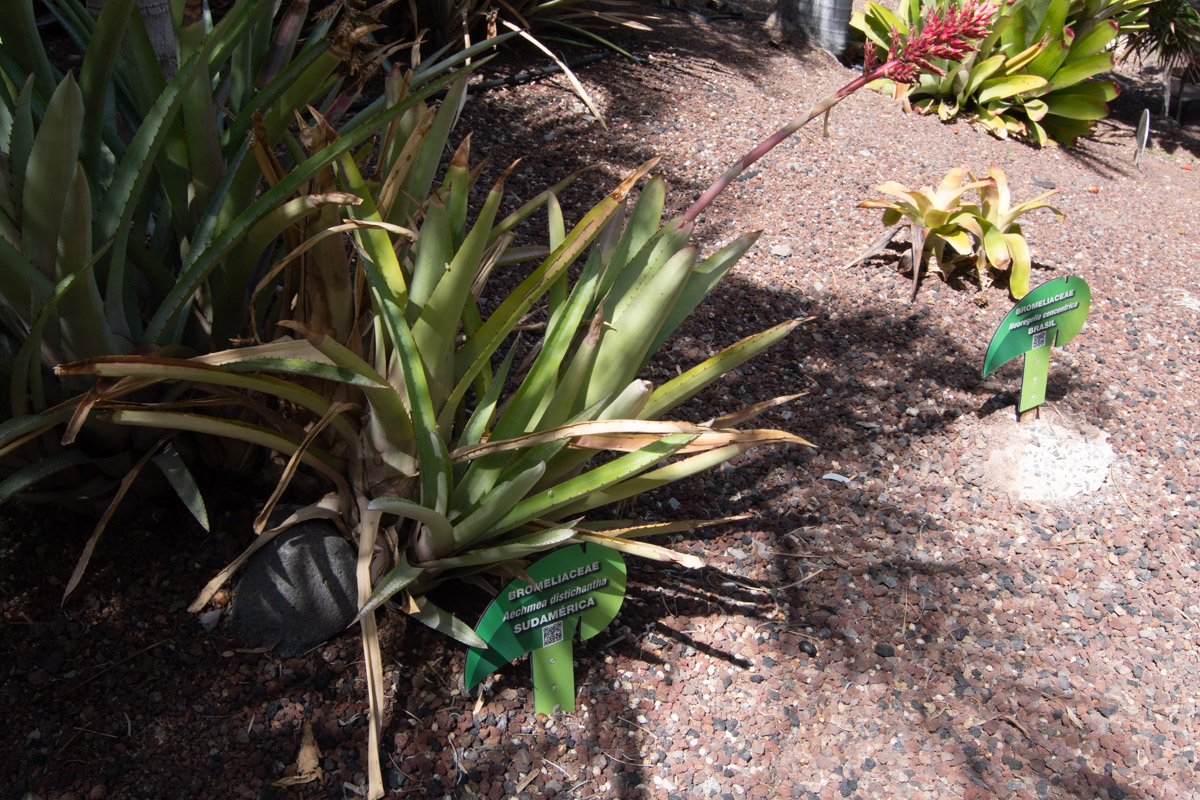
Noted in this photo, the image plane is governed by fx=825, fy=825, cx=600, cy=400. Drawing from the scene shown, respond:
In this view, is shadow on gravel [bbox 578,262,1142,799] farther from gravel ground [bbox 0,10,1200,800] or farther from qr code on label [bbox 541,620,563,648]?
qr code on label [bbox 541,620,563,648]

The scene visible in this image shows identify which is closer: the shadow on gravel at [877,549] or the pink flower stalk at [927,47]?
the pink flower stalk at [927,47]

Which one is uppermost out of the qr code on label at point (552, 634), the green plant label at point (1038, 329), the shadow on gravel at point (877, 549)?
the green plant label at point (1038, 329)

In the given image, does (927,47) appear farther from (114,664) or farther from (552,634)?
(114,664)

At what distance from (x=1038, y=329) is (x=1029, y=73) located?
2475mm

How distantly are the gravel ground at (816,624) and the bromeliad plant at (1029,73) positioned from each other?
58.7 inches

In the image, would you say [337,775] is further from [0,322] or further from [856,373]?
[856,373]

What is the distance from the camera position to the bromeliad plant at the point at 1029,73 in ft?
12.1

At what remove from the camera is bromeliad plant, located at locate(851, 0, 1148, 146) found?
3.70 meters

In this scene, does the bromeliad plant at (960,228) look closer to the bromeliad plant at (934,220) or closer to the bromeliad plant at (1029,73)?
the bromeliad plant at (934,220)

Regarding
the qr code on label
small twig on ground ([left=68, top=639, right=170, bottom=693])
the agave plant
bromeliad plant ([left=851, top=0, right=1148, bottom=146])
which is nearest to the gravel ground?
small twig on ground ([left=68, top=639, right=170, bottom=693])

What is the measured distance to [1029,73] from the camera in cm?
386

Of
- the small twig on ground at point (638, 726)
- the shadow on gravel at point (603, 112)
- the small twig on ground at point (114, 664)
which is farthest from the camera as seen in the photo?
the shadow on gravel at point (603, 112)

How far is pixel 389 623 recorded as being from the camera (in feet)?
4.40

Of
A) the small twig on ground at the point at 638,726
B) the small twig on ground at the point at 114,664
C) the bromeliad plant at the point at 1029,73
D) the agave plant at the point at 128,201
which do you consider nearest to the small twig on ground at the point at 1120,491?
the small twig on ground at the point at 638,726
